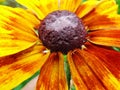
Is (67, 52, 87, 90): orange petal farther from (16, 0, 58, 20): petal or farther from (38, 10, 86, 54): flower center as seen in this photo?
(16, 0, 58, 20): petal

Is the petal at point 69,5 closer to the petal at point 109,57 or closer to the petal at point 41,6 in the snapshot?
the petal at point 41,6

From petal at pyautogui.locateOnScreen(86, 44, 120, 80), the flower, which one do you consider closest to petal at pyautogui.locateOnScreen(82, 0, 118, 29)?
the flower

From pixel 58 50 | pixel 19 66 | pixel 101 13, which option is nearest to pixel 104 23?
pixel 101 13

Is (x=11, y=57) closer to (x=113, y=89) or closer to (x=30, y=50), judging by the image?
(x=30, y=50)

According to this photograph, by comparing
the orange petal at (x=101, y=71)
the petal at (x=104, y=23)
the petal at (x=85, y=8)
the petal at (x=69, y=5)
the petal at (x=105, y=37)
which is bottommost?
the orange petal at (x=101, y=71)

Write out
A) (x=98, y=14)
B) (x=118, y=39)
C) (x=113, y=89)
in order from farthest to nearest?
(x=98, y=14) < (x=118, y=39) < (x=113, y=89)

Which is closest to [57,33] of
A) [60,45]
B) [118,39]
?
[60,45]

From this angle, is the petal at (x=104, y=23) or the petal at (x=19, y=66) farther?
the petal at (x=104, y=23)

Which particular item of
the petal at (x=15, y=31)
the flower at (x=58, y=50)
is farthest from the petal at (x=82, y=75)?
the petal at (x=15, y=31)
